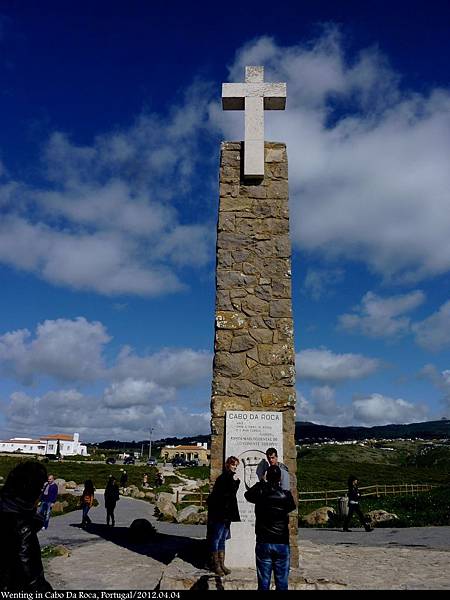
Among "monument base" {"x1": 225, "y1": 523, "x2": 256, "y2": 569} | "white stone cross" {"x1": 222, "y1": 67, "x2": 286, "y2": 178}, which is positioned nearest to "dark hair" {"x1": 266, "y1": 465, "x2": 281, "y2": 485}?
"monument base" {"x1": 225, "y1": 523, "x2": 256, "y2": 569}

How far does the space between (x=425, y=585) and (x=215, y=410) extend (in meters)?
3.48

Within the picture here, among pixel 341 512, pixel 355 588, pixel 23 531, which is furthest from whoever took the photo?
pixel 341 512

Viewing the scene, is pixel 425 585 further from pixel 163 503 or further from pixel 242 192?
pixel 163 503

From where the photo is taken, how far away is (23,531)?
3.25m

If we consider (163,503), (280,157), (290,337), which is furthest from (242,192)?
(163,503)

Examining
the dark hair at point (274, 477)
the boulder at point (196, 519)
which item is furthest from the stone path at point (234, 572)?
the boulder at point (196, 519)

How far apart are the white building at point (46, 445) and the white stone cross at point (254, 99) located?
12196cm

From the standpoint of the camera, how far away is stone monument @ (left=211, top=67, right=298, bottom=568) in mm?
7309

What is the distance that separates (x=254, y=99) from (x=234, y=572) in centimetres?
747

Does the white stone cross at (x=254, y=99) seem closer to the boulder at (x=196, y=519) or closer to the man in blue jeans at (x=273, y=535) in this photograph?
the man in blue jeans at (x=273, y=535)

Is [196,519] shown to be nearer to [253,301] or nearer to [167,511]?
[167,511]

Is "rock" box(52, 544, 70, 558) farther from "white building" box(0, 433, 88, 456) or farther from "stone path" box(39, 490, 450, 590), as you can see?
"white building" box(0, 433, 88, 456)

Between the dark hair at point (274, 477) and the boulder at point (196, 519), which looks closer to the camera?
the dark hair at point (274, 477)

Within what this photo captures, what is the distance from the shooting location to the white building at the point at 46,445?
120375mm
